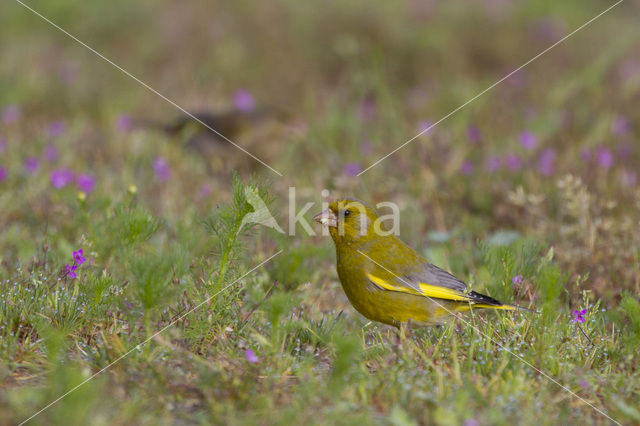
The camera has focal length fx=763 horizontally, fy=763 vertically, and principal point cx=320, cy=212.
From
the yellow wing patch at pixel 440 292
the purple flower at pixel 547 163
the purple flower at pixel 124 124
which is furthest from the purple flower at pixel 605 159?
the purple flower at pixel 124 124

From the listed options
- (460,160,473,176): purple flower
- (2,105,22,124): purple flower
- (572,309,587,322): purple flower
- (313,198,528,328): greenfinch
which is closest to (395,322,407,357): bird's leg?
(313,198,528,328): greenfinch

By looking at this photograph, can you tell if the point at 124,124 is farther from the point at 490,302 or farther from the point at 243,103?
the point at 490,302

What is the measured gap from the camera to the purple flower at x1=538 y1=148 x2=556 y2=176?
580 centimetres

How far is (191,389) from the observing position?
2.97 m

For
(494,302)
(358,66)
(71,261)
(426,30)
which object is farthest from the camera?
(426,30)

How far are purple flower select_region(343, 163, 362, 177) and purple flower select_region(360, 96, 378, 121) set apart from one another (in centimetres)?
133

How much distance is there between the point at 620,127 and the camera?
22.0 feet

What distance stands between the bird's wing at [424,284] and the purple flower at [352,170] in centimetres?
212

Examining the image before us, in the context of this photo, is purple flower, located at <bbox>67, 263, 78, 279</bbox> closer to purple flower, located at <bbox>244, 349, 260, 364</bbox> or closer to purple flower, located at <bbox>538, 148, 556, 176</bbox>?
purple flower, located at <bbox>244, 349, 260, 364</bbox>

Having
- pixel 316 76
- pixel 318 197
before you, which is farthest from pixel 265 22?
pixel 318 197

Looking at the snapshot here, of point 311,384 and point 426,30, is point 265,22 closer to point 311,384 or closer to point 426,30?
point 426,30

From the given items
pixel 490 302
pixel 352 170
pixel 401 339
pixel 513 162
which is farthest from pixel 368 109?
pixel 401 339

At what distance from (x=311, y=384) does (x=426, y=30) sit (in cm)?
690

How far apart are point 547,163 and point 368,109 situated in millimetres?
2288
